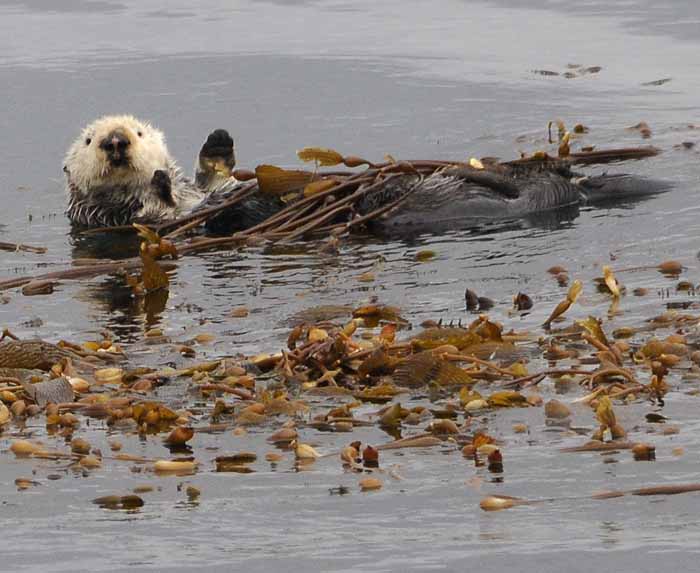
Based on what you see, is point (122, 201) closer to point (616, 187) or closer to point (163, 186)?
point (163, 186)

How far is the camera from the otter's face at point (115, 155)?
8.05m

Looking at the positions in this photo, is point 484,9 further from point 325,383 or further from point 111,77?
point 325,383

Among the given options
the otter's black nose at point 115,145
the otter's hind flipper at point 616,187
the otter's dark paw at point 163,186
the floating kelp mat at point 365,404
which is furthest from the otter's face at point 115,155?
the floating kelp mat at point 365,404

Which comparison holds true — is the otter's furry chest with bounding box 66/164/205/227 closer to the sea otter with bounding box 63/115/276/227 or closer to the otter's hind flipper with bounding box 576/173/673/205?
the sea otter with bounding box 63/115/276/227

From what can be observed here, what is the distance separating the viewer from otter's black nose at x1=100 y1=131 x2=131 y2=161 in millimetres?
7996

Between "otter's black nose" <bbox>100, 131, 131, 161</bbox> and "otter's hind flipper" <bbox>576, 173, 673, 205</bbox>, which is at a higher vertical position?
"otter's black nose" <bbox>100, 131, 131, 161</bbox>

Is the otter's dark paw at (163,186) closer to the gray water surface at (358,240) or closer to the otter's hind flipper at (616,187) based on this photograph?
the gray water surface at (358,240)

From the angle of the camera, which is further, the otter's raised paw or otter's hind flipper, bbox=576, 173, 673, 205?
the otter's raised paw

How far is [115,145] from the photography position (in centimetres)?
802

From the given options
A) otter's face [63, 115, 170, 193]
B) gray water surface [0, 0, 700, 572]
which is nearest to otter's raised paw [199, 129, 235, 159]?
otter's face [63, 115, 170, 193]

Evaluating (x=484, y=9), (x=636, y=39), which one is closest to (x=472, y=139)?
(x=636, y=39)

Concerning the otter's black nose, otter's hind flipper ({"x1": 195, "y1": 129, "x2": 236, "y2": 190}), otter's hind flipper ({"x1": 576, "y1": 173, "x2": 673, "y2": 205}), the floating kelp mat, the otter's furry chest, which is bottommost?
the floating kelp mat

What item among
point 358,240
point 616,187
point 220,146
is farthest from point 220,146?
point 616,187

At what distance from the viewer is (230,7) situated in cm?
1358
